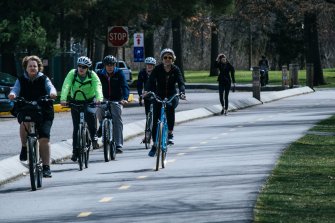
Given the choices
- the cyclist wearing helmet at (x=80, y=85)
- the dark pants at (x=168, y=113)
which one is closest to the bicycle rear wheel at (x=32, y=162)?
the cyclist wearing helmet at (x=80, y=85)

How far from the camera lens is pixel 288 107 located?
41.7 metres

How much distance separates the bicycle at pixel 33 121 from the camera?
15820mm

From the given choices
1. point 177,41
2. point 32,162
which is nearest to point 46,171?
point 32,162

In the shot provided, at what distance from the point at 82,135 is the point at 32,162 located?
314cm

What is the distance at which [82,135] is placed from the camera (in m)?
18.7

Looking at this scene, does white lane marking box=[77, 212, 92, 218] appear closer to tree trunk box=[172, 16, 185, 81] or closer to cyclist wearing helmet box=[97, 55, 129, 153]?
cyclist wearing helmet box=[97, 55, 129, 153]

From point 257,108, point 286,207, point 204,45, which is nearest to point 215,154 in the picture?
point 286,207

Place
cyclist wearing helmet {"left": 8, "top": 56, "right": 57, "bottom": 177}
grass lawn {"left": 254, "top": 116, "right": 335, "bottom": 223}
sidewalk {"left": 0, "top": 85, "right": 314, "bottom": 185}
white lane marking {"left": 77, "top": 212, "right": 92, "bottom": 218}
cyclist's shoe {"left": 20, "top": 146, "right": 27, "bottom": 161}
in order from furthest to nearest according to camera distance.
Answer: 1. sidewalk {"left": 0, "top": 85, "right": 314, "bottom": 185}
2. cyclist's shoe {"left": 20, "top": 146, "right": 27, "bottom": 161}
3. cyclist wearing helmet {"left": 8, "top": 56, "right": 57, "bottom": 177}
4. white lane marking {"left": 77, "top": 212, "right": 92, "bottom": 218}
5. grass lawn {"left": 254, "top": 116, "right": 335, "bottom": 223}

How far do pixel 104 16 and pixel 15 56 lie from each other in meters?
6.98

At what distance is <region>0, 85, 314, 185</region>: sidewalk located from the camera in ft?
59.1

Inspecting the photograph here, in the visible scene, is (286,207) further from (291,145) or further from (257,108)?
(257,108)

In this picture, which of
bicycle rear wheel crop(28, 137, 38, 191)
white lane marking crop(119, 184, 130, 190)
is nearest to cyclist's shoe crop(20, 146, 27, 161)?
bicycle rear wheel crop(28, 137, 38, 191)

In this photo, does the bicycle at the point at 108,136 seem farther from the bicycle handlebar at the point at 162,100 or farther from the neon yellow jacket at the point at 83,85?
the bicycle handlebar at the point at 162,100

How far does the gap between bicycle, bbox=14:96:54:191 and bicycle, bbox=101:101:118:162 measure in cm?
392
